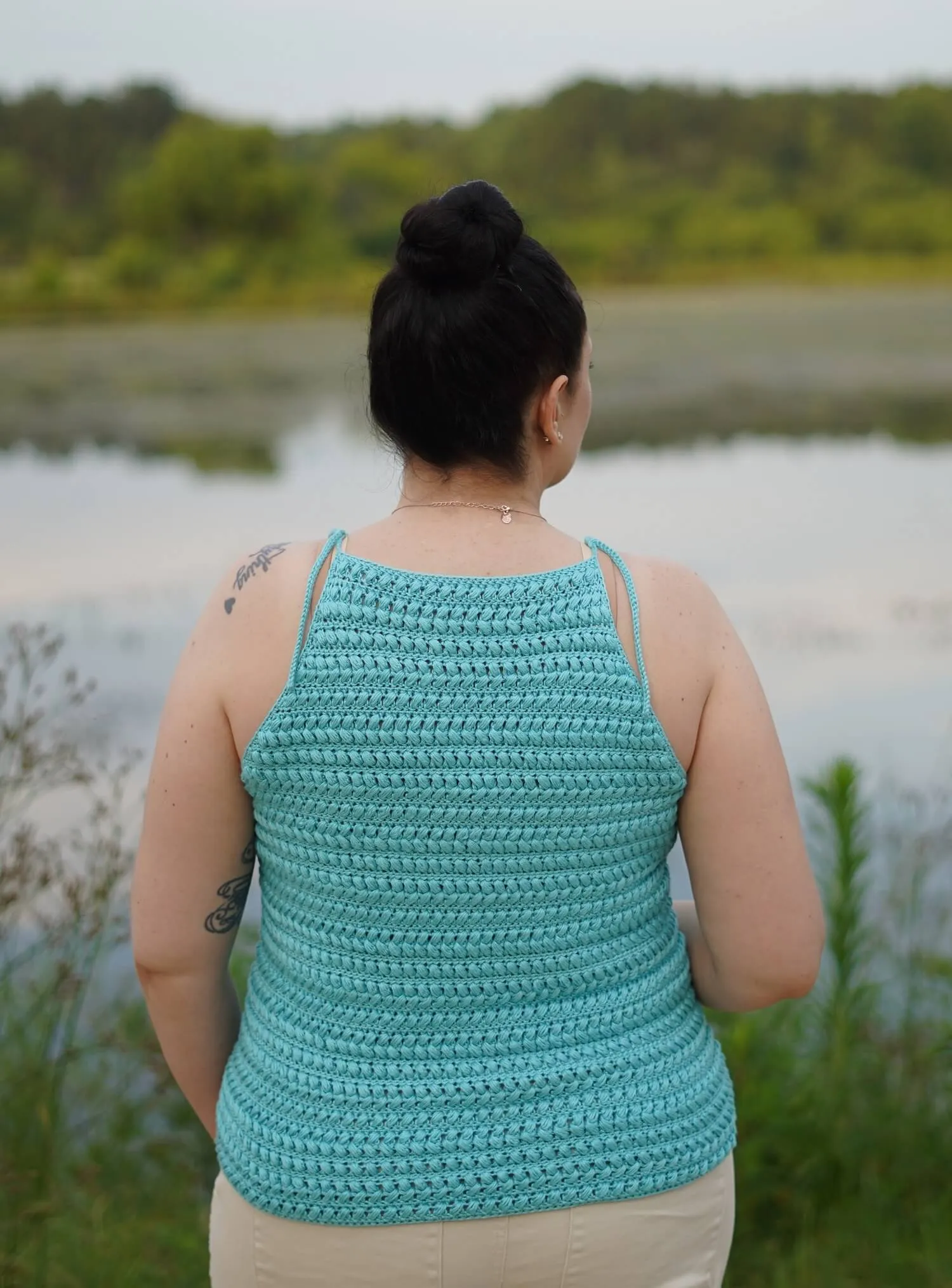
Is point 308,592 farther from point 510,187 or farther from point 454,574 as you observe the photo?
point 510,187

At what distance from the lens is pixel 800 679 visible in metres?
3.10

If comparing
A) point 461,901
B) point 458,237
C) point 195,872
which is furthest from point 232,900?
point 458,237

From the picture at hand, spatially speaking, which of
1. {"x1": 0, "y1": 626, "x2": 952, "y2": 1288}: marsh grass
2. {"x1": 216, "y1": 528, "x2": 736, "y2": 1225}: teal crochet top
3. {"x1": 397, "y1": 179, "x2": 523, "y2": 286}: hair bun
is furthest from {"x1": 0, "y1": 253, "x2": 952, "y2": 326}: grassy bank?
{"x1": 216, "y1": 528, "x2": 736, "y2": 1225}: teal crochet top

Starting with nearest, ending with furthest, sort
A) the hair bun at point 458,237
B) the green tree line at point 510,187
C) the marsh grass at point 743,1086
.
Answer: the hair bun at point 458,237
the marsh grass at point 743,1086
the green tree line at point 510,187

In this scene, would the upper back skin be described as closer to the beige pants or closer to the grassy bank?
the beige pants

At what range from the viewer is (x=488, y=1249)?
898 mm

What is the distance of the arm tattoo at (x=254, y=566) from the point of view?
0.90 m

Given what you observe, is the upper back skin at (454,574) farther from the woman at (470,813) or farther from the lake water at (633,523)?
the lake water at (633,523)

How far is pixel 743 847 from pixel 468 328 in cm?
44

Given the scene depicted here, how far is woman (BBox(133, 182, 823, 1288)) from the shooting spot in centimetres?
88

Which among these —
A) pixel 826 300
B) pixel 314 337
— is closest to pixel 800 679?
pixel 826 300

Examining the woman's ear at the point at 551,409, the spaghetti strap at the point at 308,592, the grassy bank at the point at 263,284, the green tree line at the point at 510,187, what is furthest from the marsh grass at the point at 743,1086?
the green tree line at the point at 510,187

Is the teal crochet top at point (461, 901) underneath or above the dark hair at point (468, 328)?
underneath

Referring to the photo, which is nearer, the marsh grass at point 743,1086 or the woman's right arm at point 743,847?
the woman's right arm at point 743,847
